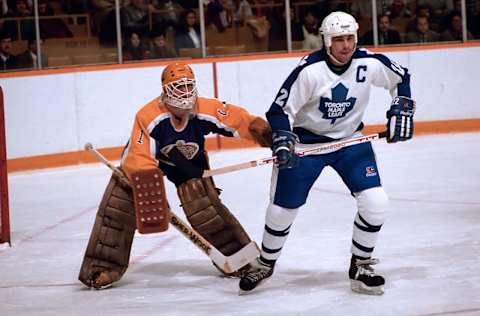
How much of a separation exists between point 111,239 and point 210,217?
1.33 feet

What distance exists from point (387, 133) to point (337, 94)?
0.24 m

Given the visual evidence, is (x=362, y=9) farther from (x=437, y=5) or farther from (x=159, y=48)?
(x=159, y=48)

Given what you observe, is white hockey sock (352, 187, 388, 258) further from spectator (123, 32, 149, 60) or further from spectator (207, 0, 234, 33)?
spectator (207, 0, 234, 33)

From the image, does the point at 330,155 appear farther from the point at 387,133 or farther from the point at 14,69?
the point at 14,69

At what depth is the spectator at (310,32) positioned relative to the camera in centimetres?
865

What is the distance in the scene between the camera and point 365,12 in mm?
8688

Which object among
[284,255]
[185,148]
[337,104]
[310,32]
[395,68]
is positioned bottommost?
[284,255]

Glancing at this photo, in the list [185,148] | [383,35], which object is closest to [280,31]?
[383,35]

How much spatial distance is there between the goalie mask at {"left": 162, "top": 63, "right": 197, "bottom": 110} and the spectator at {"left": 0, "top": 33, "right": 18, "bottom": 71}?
381cm

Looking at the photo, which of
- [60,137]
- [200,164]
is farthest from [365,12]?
[200,164]

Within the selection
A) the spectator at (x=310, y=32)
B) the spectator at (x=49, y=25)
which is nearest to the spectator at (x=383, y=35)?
the spectator at (x=310, y=32)

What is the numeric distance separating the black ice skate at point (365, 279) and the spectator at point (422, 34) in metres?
4.93

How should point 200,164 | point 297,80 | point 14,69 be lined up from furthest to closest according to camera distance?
point 14,69 < point 200,164 < point 297,80

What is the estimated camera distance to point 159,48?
8.30m
